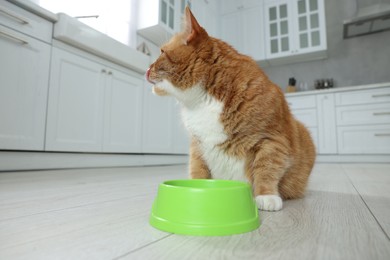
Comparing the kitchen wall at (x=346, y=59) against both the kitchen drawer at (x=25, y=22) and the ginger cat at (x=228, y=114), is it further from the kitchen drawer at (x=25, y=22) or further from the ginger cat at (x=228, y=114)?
the ginger cat at (x=228, y=114)

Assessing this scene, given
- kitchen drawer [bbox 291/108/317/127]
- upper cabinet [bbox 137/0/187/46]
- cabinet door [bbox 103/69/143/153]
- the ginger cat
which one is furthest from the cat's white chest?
kitchen drawer [bbox 291/108/317/127]

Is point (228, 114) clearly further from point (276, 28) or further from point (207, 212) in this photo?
point (276, 28)

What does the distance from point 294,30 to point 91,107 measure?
332cm

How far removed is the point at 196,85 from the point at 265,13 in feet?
13.4

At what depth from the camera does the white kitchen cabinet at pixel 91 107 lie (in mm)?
1894

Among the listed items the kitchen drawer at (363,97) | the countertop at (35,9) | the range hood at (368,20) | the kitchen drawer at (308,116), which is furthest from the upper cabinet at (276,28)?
the countertop at (35,9)

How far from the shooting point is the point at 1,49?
1583 mm

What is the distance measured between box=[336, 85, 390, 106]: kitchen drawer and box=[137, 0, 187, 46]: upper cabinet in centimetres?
235

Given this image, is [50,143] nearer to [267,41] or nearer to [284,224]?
[284,224]

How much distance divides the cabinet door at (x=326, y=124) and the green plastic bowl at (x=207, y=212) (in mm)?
3385

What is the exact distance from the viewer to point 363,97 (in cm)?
336

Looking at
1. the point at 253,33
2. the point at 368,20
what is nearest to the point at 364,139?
the point at 368,20

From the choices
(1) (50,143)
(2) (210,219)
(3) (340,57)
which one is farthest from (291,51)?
Answer: (2) (210,219)

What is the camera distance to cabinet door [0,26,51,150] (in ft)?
5.26
